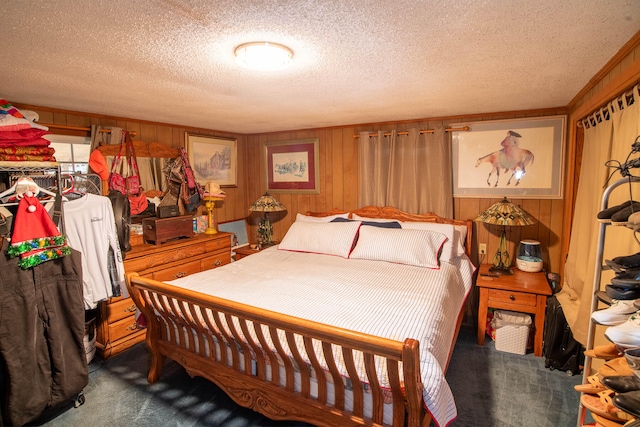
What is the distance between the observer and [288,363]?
1622 millimetres

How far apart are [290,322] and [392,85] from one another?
1567 millimetres

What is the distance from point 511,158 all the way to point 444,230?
908mm

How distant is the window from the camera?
2725mm

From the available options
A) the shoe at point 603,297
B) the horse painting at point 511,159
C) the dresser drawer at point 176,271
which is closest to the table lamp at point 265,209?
the dresser drawer at point 176,271

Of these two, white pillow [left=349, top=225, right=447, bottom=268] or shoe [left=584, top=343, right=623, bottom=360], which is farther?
white pillow [left=349, top=225, right=447, bottom=268]

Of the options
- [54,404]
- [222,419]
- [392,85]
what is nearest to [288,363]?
[222,419]

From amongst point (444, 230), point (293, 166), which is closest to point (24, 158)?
point (293, 166)

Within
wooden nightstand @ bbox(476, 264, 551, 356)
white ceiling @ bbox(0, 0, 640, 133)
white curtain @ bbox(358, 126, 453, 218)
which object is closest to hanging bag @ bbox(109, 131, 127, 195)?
white ceiling @ bbox(0, 0, 640, 133)

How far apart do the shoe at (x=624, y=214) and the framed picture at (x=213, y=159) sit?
3.64 meters

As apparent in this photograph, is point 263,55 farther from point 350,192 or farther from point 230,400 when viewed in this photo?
point 350,192

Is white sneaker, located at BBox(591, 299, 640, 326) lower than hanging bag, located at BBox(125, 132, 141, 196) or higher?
lower

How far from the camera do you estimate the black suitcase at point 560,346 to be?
2.33 meters

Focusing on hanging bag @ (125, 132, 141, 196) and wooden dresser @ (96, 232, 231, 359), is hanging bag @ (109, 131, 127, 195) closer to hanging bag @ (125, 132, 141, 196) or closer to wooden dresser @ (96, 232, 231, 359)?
hanging bag @ (125, 132, 141, 196)

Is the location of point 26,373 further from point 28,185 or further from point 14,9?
point 14,9
